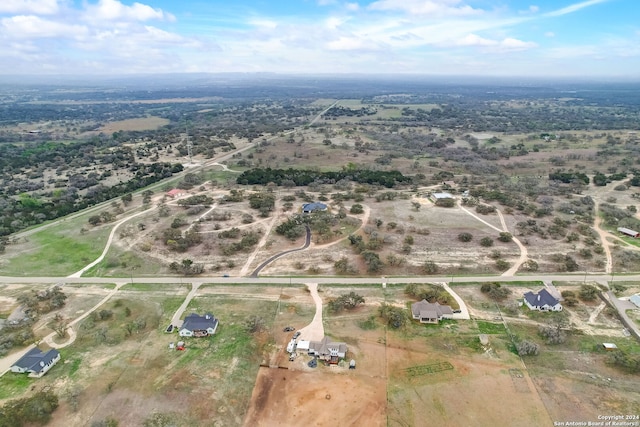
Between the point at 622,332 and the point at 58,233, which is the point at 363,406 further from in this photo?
the point at 58,233

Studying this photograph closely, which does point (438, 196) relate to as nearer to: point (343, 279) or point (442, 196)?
point (442, 196)

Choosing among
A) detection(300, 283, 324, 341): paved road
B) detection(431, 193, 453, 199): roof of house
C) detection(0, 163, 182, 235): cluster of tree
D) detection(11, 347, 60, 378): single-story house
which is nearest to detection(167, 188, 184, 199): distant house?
detection(0, 163, 182, 235): cluster of tree

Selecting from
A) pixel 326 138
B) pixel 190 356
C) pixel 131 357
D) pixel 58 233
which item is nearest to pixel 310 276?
pixel 190 356

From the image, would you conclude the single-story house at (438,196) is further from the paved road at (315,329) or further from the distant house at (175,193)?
the distant house at (175,193)

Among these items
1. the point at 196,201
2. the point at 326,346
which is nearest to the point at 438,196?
the point at 196,201

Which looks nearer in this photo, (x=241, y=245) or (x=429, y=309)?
(x=429, y=309)

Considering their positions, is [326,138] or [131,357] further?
[326,138]
